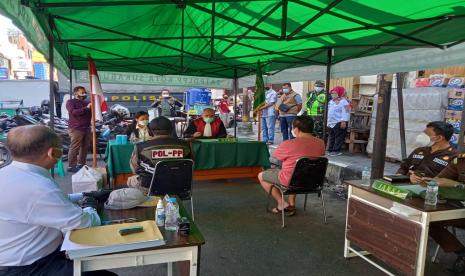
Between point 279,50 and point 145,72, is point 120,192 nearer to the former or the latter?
point 279,50

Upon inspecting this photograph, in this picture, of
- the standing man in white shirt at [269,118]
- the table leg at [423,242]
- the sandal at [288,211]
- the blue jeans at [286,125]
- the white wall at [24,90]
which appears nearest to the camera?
the table leg at [423,242]

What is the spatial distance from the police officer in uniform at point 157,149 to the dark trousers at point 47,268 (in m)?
2.09

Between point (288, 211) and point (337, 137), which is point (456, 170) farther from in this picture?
point (337, 137)

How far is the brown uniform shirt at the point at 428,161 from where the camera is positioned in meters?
3.33

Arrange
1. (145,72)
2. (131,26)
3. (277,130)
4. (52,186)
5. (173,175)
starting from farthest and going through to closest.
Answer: (277,130), (145,72), (131,26), (173,175), (52,186)

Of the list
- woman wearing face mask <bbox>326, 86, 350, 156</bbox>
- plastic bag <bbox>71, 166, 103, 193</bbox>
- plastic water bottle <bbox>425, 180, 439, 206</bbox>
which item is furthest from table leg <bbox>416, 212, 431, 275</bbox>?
woman wearing face mask <bbox>326, 86, 350, 156</bbox>

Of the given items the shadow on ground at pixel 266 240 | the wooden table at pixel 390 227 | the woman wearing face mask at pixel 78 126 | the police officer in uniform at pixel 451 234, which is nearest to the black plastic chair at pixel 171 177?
the shadow on ground at pixel 266 240

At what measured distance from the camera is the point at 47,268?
161cm

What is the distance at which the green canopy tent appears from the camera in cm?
327

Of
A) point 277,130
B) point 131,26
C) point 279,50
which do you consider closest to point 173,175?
point 131,26

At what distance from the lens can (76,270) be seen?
1580 mm

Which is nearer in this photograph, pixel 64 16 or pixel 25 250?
pixel 25 250

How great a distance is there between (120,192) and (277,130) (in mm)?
10194

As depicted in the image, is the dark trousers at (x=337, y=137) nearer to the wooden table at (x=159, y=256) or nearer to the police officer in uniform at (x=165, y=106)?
the police officer in uniform at (x=165, y=106)
